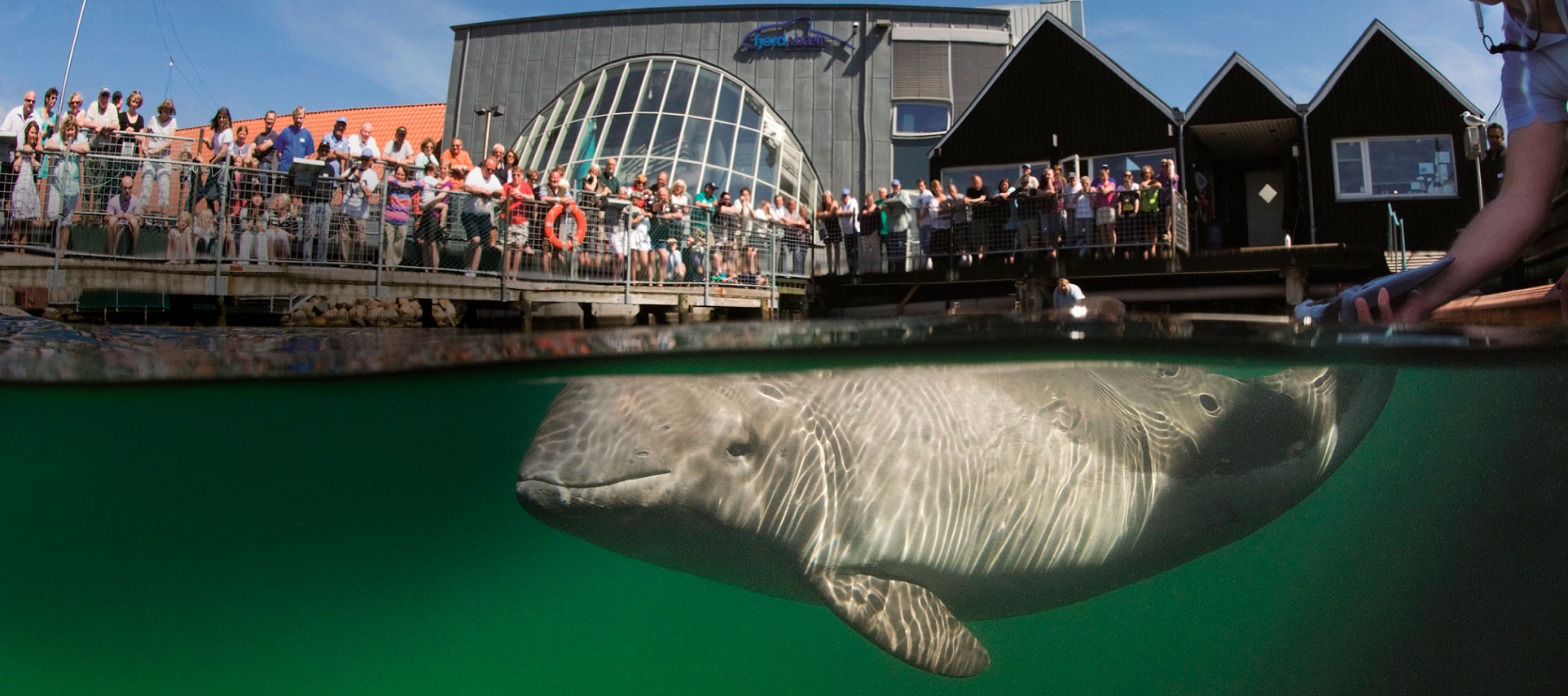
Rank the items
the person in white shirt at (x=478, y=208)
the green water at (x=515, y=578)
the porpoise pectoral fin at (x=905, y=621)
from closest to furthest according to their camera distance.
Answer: the porpoise pectoral fin at (x=905, y=621)
the green water at (x=515, y=578)
the person in white shirt at (x=478, y=208)

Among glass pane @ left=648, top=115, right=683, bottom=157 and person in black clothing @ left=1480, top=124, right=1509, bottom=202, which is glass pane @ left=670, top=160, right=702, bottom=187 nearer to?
glass pane @ left=648, top=115, right=683, bottom=157

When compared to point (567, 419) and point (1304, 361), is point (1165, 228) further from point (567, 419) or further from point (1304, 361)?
point (567, 419)

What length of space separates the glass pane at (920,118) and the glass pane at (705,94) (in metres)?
5.54

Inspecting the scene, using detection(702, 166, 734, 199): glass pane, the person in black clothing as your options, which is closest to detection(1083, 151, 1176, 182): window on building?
the person in black clothing

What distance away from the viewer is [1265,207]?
2205cm

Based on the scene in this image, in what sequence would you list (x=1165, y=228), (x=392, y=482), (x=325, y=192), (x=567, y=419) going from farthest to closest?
(x=1165, y=228)
(x=392, y=482)
(x=325, y=192)
(x=567, y=419)

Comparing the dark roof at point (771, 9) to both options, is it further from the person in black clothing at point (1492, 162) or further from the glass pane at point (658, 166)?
the person in black clothing at point (1492, 162)

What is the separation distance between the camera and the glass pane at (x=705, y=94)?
85.5ft

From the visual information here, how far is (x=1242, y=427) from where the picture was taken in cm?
516

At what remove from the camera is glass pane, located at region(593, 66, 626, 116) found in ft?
87.6

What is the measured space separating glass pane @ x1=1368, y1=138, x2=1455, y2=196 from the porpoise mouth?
2083 centimetres

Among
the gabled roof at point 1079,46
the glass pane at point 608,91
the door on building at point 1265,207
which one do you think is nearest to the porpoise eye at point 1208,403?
the gabled roof at point 1079,46

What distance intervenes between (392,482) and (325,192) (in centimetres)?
408

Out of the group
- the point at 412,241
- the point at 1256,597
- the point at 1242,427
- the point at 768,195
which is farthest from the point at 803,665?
the point at 768,195
